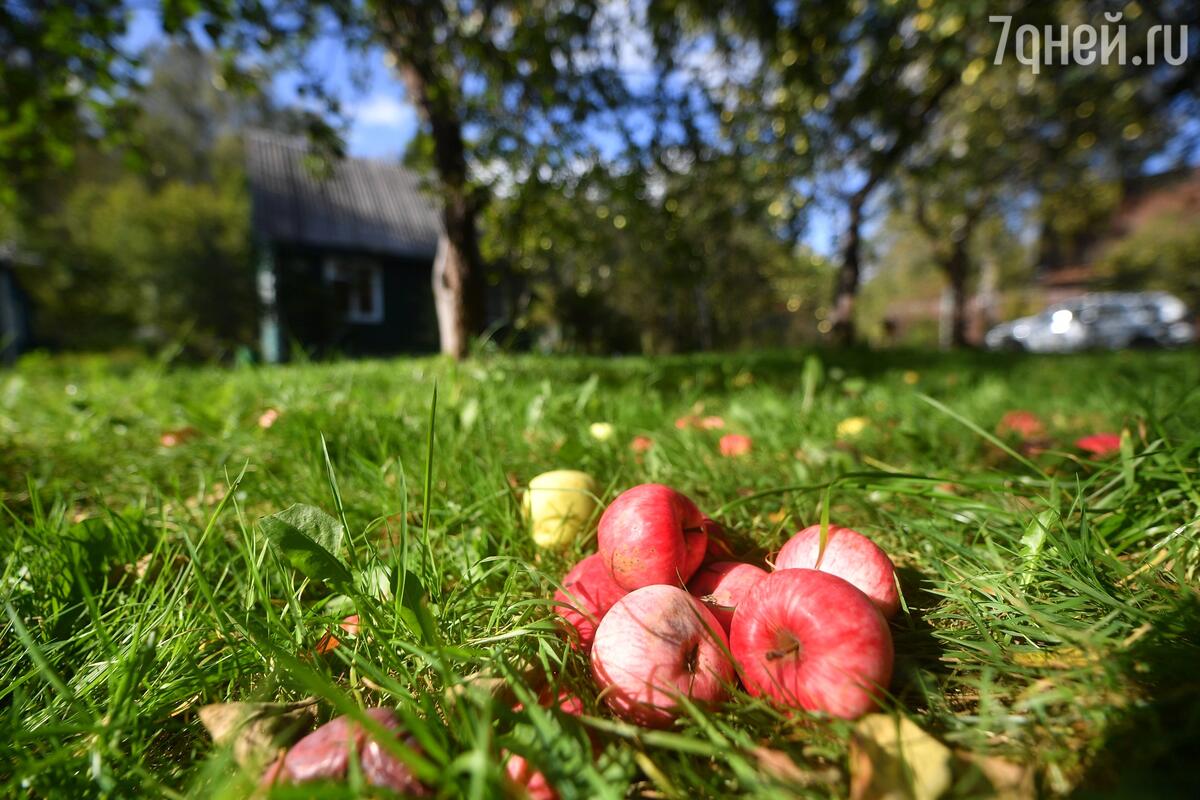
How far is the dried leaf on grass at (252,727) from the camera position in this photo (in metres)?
0.62

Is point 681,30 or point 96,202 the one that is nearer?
point 681,30

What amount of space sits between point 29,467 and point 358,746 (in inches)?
81.6

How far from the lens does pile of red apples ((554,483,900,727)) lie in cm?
69

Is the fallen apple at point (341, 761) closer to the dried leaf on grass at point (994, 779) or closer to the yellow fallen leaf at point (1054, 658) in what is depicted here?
the dried leaf on grass at point (994, 779)

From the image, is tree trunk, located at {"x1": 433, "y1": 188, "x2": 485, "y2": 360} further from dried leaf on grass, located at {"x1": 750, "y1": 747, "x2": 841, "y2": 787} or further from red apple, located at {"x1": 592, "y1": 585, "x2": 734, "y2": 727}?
dried leaf on grass, located at {"x1": 750, "y1": 747, "x2": 841, "y2": 787}

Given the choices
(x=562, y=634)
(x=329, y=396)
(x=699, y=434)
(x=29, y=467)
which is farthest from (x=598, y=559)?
(x=29, y=467)

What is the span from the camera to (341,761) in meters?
0.60

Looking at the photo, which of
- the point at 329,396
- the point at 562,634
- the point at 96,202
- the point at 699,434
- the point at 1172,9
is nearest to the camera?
the point at 562,634

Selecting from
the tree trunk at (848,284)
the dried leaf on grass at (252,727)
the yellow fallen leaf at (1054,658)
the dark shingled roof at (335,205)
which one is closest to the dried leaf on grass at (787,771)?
the yellow fallen leaf at (1054,658)

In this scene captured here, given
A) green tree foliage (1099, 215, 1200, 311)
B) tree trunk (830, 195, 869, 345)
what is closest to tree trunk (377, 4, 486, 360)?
tree trunk (830, 195, 869, 345)

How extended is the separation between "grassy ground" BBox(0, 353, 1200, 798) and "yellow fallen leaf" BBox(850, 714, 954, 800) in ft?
0.11

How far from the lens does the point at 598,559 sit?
1023mm

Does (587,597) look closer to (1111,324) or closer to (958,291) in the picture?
(958,291)

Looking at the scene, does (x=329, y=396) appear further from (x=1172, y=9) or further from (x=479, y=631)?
(x=1172, y=9)
